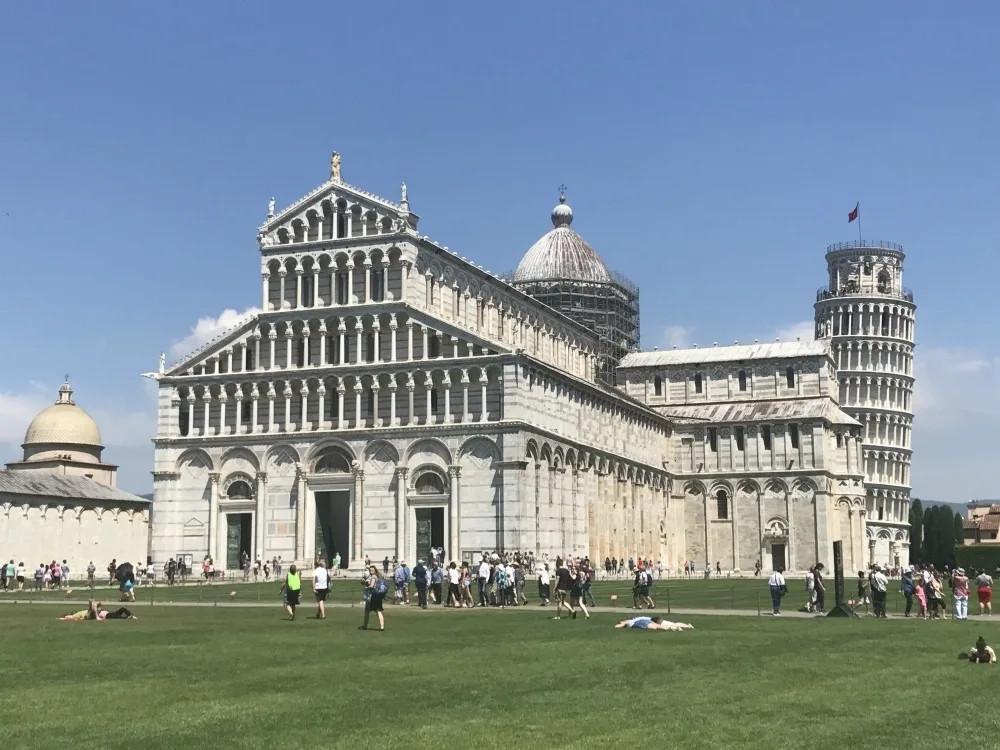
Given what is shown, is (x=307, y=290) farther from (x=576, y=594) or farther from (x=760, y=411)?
(x=760, y=411)

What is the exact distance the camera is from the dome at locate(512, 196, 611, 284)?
112 metres

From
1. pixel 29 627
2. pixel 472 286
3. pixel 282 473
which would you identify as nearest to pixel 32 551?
pixel 282 473

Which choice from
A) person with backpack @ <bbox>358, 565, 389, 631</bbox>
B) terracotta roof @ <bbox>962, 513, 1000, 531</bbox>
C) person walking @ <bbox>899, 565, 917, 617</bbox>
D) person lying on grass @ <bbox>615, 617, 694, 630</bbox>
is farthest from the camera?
terracotta roof @ <bbox>962, 513, 1000, 531</bbox>

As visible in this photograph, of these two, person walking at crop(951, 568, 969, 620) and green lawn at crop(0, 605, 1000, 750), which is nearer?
green lawn at crop(0, 605, 1000, 750)

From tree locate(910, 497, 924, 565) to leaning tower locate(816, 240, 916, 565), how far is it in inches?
123

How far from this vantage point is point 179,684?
21.6 meters

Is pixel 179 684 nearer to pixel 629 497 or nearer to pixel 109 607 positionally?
pixel 109 607

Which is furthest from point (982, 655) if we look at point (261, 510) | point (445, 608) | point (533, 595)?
point (261, 510)

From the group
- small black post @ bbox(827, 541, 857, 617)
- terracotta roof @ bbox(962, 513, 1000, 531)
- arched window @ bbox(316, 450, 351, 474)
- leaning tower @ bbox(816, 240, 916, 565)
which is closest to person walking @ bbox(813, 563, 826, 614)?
small black post @ bbox(827, 541, 857, 617)

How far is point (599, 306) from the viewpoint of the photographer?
370 feet

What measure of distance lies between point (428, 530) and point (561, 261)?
143 feet

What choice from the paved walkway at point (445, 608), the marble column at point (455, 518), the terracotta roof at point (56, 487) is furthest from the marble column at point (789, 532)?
the paved walkway at point (445, 608)

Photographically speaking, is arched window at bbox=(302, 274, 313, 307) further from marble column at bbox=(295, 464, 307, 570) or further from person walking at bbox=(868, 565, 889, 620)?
person walking at bbox=(868, 565, 889, 620)

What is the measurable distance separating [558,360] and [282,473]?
28405mm
